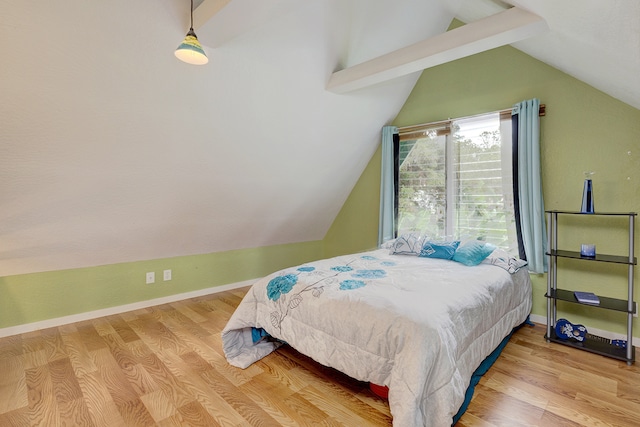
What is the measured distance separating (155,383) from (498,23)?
3.07m

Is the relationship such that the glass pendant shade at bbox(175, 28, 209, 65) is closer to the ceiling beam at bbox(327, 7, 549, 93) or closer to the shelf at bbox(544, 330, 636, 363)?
the ceiling beam at bbox(327, 7, 549, 93)

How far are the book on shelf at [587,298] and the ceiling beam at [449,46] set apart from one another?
6.21ft

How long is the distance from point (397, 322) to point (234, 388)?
107 centimetres

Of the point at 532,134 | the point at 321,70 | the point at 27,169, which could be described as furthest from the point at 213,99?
the point at 532,134

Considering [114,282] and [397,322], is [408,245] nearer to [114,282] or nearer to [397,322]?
[397,322]

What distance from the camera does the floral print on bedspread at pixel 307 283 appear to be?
202 centimetres

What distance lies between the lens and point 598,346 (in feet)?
7.74

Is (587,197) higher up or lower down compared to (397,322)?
higher up

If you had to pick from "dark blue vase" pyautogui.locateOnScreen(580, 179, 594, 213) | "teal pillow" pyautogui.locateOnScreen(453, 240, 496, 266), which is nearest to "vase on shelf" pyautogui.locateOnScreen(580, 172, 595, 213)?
"dark blue vase" pyautogui.locateOnScreen(580, 179, 594, 213)

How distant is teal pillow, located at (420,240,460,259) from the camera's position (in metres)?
2.83

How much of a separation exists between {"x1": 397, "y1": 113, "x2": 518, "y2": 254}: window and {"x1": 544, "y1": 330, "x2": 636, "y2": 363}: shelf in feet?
2.69

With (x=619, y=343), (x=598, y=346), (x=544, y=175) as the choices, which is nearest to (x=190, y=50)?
(x=544, y=175)

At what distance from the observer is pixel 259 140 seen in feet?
9.34

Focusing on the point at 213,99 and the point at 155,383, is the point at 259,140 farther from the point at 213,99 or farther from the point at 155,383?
the point at 155,383
